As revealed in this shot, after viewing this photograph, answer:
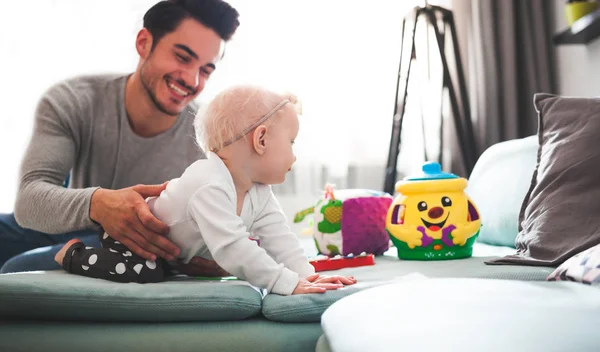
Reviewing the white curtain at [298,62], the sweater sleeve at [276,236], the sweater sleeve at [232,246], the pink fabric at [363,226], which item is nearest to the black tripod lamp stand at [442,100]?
the white curtain at [298,62]

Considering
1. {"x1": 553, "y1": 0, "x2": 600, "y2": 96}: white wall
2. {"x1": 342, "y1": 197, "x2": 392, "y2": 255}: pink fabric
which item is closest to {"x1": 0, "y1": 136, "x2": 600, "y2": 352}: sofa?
{"x1": 342, "y1": 197, "x2": 392, "y2": 255}: pink fabric

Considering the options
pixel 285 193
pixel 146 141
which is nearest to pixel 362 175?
pixel 285 193

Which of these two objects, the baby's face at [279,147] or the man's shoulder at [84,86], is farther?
the man's shoulder at [84,86]

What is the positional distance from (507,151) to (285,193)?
1.42 m

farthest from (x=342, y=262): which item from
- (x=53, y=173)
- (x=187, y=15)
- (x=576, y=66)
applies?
(x=576, y=66)

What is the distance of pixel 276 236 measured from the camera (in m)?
1.42

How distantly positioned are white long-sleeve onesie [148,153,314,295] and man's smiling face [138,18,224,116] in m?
0.65

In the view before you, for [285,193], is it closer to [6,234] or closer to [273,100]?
[6,234]

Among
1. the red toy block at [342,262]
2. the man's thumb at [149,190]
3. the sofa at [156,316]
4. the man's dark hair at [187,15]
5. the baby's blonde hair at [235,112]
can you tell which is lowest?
the red toy block at [342,262]

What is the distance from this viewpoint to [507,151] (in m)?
1.91

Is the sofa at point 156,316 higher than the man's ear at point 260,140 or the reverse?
the reverse

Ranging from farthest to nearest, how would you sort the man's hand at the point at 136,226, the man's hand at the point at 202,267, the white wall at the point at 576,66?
the white wall at the point at 576,66, the man's hand at the point at 202,267, the man's hand at the point at 136,226

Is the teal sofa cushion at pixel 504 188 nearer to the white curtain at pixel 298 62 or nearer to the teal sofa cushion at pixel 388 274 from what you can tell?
the teal sofa cushion at pixel 388 274

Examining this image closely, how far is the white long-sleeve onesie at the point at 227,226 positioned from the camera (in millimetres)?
1191
